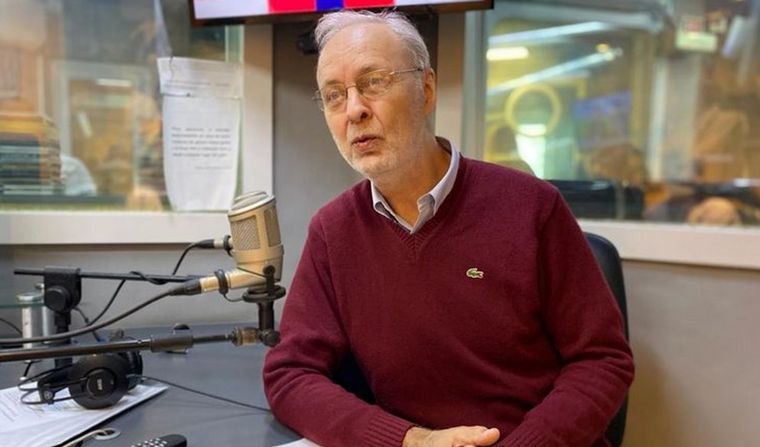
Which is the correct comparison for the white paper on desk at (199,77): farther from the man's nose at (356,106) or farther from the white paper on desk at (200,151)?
→ the man's nose at (356,106)

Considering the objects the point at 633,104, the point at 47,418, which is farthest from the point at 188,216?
the point at 633,104

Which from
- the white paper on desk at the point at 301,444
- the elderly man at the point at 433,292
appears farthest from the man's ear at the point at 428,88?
the white paper on desk at the point at 301,444

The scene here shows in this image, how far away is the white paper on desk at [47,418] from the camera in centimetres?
102

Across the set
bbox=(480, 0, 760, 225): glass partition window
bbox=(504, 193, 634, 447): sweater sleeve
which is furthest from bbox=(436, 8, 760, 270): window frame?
bbox=(504, 193, 634, 447): sweater sleeve

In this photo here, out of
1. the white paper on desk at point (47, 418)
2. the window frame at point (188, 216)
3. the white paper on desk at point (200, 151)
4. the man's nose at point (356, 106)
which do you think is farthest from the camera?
the white paper on desk at point (200, 151)

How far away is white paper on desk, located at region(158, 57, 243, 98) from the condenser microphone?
84cm

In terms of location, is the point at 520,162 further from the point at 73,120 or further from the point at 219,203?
the point at 73,120

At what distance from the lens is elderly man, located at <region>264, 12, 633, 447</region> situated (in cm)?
110

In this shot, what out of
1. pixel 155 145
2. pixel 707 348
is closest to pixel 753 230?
pixel 707 348

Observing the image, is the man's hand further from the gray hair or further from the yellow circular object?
the yellow circular object

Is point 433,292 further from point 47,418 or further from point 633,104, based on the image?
point 633,104

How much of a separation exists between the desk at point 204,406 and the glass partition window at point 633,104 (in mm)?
1008

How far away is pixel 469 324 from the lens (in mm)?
1144

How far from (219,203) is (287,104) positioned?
0.39 meters
